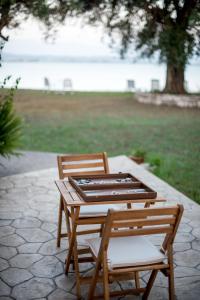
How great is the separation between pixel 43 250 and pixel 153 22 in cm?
1207

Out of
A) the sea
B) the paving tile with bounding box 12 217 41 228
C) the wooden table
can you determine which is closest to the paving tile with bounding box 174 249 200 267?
the wooden table

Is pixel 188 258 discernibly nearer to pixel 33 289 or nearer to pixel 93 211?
pixel 93 211

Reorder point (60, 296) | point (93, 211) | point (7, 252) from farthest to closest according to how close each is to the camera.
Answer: point (7, 252) → point (93, 211) → point (60, 296)

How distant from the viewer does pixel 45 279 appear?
3621 mm

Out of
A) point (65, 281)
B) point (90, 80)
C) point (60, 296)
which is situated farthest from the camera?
point (90, 80)

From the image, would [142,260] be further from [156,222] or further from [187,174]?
[187,174]

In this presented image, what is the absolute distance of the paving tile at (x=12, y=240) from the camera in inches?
171

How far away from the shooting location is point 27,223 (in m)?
4.96

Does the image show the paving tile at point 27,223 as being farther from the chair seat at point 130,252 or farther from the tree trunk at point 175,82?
the tree trunk at point 175,82

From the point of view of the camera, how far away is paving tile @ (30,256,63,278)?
372cm

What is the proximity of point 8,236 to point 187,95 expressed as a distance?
14.7 meters

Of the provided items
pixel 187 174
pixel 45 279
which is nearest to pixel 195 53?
pixel 187 174

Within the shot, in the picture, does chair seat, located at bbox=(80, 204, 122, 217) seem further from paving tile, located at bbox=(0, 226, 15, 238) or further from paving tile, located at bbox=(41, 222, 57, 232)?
paving tile, located at bbox=(0, 226, 15, 238)

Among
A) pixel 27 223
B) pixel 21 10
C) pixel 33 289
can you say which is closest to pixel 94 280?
pixel 33 289
